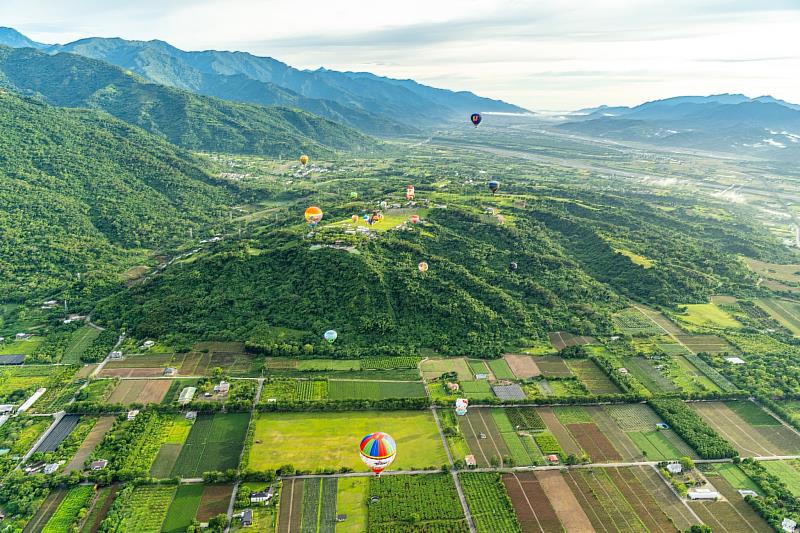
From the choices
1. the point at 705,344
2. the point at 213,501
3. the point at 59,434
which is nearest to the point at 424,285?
the point at 705,344

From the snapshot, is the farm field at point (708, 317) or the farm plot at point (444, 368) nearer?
the farm plot at point (444, 368)

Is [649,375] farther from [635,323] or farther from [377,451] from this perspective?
[377,451]

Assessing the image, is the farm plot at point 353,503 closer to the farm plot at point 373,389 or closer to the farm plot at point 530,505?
the farm plot at point 530,505

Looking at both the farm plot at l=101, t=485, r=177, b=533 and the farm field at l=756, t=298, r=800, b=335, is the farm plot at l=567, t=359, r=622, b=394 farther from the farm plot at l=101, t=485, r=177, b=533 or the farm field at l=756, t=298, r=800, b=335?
the farm plot at l=101, t=485, r=177, b=533

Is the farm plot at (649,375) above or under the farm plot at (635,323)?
under

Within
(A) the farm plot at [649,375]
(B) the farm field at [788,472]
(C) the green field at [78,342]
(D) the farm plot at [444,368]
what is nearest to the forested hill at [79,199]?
(C) the green field at [78,342]

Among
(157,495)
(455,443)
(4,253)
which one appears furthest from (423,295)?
(4,253)

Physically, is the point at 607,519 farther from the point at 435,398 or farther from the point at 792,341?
the point at 792,341
